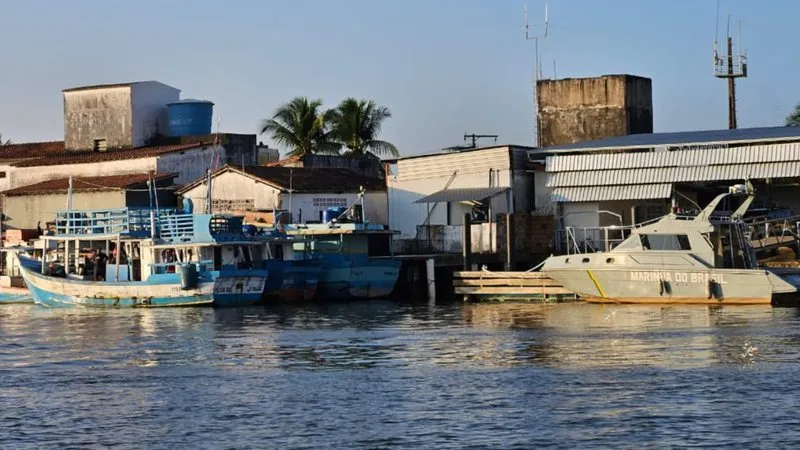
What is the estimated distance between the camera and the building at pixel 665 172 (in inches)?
1874

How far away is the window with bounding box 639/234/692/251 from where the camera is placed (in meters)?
40.3

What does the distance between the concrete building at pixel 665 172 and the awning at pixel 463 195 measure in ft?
6.40

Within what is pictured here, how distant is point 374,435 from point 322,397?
11.7ft

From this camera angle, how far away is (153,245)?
4684 centimetres

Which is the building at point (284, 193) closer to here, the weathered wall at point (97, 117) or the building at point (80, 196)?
the building at point (80, 196)

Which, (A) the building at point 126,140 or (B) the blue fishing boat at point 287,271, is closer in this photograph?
(B) the blue fishing boat at point 287,271

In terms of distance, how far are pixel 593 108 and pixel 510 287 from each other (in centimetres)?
1920

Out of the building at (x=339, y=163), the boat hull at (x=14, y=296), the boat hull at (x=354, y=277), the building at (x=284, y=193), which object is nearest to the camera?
the boat hull at (x=354, y=277)

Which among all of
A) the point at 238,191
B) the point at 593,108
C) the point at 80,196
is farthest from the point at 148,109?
the point at 593,108

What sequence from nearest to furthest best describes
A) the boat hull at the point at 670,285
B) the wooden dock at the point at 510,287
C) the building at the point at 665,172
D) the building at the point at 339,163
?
the boat hull at the point at 670,285, the wooden dock at the point at 510,287, the building at the point at 665,172, the building at the point at 339,163

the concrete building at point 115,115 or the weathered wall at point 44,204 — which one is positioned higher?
the concrete building at point 115,115

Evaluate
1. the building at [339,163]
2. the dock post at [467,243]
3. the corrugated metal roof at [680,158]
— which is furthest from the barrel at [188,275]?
the building at [339,163]

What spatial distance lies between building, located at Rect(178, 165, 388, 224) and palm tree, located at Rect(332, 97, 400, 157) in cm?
1467

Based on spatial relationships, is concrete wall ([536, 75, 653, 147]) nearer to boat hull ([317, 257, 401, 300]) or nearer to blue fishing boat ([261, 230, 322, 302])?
boat hull ([317, 257, 401, 300])
